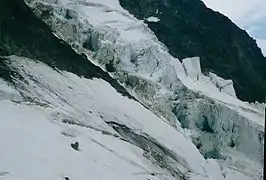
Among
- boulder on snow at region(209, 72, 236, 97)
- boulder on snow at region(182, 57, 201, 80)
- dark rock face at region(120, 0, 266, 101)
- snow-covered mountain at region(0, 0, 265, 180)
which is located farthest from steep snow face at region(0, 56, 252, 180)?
dark rock face at region(120, 0, 266, 101)

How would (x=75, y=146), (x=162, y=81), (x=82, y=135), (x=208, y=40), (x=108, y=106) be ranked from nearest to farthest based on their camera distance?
1. (x=75, y=146)
2. (x=82, y=135)
3. (x=108, y=106)
4. (x=162, y=81)
5. (x=208, y=40)

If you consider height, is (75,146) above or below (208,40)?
below

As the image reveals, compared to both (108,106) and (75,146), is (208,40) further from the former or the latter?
(75,146)

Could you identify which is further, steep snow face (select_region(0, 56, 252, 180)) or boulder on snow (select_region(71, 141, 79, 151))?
boulder on snow (select_region(71, 141, 79, 151))

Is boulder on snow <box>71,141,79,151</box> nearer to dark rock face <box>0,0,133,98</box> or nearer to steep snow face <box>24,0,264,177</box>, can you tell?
dark rock face <box>0,0,133,98</box>

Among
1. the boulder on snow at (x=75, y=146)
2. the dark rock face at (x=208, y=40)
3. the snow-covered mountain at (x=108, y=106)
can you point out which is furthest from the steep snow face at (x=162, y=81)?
the boulder on snow at (x=75, y=146)

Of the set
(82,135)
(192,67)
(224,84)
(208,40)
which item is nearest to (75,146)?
(82,135)

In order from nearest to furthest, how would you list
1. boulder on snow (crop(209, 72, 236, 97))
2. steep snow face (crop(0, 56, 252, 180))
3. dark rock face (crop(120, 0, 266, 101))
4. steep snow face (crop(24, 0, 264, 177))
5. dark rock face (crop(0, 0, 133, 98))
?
steep snow face (crop(0, 56, 252, 180)), dark rock face (crop(0, 0, 133, 98)), steep snow face (crop(24, 0, 264, 177)), boulder on snow (crop(209, 72, 236, 97)), dark rock face (crop(120, 0, 266, 101))
